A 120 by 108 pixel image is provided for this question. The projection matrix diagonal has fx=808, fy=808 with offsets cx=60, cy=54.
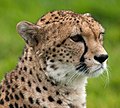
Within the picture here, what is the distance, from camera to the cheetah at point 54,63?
6.31m

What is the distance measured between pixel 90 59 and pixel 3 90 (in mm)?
743

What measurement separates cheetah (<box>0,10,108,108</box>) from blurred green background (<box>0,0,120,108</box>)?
2.48 m

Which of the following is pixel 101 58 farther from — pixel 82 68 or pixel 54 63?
pixel 54 63

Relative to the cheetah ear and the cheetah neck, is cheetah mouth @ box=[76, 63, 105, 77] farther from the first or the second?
the cheetah ear

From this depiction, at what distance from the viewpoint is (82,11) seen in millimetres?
11859

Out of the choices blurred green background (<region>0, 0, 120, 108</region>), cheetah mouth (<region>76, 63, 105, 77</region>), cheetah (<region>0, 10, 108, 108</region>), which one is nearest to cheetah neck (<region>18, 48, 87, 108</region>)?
cheetah (<region>0, 10, 108, 108</region>)

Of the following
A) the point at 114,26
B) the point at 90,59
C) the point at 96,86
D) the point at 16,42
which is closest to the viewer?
the point at 90,59

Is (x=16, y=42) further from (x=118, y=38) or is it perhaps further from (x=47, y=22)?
(x=47, y=22)

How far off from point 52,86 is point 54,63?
20 cm

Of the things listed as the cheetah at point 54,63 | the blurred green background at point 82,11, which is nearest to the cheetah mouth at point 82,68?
the cheetah at point 54,63

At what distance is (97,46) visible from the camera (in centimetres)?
629

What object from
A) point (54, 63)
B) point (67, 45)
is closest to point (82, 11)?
point (67, 45)

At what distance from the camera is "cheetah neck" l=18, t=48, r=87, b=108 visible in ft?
20.8

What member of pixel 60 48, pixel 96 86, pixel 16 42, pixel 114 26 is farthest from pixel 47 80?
pixel 114 26
